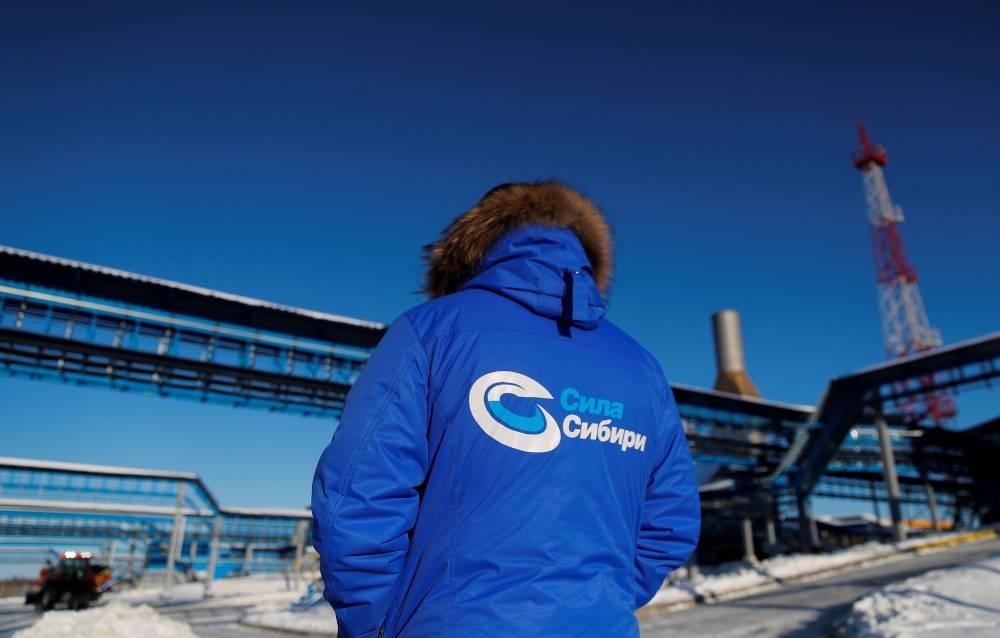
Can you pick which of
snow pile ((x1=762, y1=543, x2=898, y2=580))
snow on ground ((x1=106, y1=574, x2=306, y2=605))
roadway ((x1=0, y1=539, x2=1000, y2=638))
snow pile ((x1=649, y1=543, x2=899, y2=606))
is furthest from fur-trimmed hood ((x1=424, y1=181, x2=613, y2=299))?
snow on ground ((x1=106, y1=574, x2=306, y2=605))

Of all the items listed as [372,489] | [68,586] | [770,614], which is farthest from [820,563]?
[68,586]

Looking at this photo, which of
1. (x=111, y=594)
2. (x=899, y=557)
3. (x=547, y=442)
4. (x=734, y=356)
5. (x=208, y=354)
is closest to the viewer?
(x=547, y=442)

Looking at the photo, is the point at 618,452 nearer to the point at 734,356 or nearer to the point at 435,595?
the point at 435,595

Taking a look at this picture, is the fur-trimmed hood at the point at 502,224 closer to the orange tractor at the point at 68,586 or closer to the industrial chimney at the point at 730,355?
the orange tractor at the point at 68,586

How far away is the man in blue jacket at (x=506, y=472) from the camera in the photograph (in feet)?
4.16

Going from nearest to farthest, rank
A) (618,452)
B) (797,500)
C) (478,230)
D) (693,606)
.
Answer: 1. (618,452)
2. (478,230)
3. (693,606)
4. (797,500)

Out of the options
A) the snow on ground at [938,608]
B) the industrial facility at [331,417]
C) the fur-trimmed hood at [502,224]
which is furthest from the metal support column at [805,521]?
the fur-trimmed hood at [502,224]

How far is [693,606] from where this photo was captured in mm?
10219

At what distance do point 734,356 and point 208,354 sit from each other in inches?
1502

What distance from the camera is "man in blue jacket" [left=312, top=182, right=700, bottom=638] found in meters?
1.27

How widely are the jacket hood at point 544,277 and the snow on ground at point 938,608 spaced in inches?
179

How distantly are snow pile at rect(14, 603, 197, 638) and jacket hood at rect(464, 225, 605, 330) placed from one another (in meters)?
6.76

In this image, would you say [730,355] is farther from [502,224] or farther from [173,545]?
[502,224]

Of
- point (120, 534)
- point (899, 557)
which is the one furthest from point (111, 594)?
point (899, 557)
